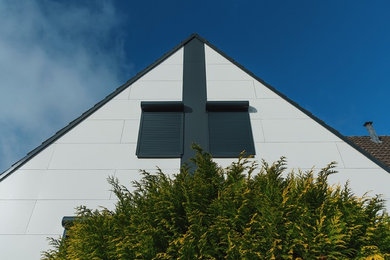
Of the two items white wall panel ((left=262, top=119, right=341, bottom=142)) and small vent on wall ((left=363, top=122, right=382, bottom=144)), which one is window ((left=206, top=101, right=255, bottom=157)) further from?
small vent on wall ((left=363, top=122, right=382, bottom=144))

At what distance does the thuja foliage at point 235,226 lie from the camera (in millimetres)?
3068

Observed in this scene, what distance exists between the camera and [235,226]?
10.9 feet

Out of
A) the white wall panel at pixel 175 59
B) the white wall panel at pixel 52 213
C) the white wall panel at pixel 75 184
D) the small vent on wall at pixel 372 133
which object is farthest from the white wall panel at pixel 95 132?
the small vent on wall at pixel 372 133

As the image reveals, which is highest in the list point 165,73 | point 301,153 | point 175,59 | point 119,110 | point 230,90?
point 175,59

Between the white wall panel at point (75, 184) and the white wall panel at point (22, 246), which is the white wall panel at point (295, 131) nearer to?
the white wall panel at point (75, 184)

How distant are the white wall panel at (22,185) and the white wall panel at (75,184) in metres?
0.15

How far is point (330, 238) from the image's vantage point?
3055mm

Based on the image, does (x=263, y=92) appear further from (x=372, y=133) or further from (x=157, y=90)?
(x=372, y=133)

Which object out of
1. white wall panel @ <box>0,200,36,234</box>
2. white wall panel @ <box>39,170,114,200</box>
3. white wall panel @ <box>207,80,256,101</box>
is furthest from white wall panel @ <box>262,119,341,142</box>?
white wall panel @ <box>0,200,36,234</box>

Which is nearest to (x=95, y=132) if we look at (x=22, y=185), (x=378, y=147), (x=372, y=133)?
(x=22, y=185)

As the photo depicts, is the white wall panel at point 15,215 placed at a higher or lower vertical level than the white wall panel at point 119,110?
lower

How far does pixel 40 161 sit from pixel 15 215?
4.30 ft

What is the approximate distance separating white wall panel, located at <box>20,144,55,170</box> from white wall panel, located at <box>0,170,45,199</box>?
11 centimetres

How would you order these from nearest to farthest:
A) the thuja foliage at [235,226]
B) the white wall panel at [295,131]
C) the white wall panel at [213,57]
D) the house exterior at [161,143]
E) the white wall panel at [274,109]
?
the thuja foliage at [235,226]
the house exterior at [161,143]
the white wall panel at [295,131]
the white wall panel at [274,109]
the white wall panel at [213,57]
